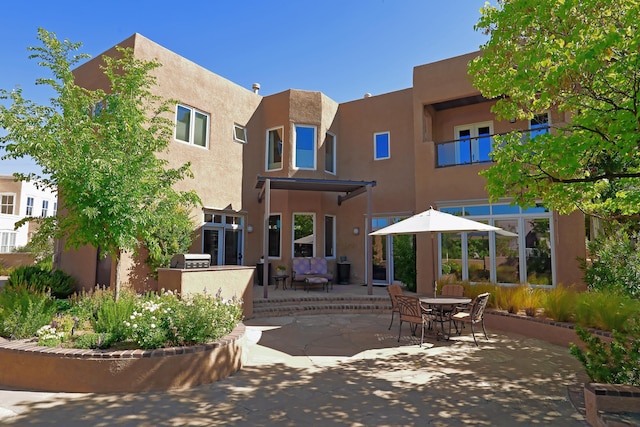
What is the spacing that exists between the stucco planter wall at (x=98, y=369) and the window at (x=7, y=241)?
32.5 meters

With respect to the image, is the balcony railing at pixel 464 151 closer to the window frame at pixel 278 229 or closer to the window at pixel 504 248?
the window at pixel 504 248

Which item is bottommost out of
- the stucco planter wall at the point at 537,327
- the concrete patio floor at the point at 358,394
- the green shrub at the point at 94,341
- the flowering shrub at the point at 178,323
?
the concrete patio floor at the point at 358,394

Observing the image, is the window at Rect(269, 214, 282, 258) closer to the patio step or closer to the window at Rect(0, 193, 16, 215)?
the patio step

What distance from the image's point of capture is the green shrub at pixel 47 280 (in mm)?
10407

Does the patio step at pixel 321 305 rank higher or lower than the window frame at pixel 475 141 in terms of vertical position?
lower

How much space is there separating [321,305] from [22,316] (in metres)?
7.26

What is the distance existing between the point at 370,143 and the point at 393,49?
426cm

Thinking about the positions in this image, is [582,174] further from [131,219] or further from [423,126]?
[131,219]

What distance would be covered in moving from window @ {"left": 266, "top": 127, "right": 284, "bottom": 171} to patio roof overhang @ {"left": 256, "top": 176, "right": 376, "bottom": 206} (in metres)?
1.29

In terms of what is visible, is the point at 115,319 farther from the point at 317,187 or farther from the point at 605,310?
the point at 317,187

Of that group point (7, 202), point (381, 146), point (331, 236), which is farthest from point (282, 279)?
point (7, 202)

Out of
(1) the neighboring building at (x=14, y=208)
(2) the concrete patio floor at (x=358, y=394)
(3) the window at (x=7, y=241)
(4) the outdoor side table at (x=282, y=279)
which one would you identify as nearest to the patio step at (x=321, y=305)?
(4) the outdoor side table at (x=282, y=279)

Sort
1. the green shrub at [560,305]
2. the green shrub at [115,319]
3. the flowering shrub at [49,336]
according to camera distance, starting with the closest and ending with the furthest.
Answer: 1. the flowering shrub at [49,336]
2. the green shrub at [115,319]
3. the green shrub at [560,305]

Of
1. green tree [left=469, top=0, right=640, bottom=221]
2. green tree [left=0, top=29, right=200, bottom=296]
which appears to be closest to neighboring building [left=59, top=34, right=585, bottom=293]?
green tree [left=0, top=29, right=200, bottom=296]
